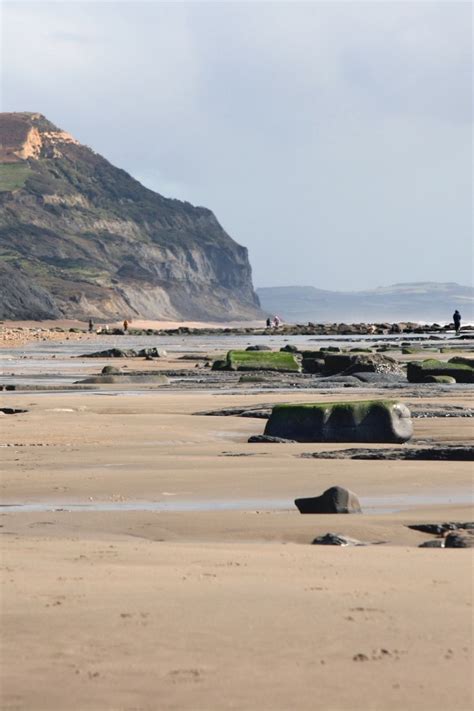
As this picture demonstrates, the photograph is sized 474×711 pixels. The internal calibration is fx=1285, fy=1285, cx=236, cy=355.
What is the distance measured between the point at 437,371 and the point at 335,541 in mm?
18189

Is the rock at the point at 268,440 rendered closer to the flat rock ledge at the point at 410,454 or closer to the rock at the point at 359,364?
the flat rock ledge at the point at 410,454

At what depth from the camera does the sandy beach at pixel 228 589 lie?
184 inches

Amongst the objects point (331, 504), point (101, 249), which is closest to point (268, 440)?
point (331, 504)

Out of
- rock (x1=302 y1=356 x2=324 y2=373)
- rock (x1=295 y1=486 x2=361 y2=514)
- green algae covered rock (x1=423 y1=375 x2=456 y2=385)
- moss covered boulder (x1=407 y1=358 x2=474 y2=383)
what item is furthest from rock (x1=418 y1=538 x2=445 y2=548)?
rock (x1=302 y1=356 x2=324 y2=373)

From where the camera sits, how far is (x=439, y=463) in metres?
12.4

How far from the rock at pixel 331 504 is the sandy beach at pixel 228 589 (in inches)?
7.8

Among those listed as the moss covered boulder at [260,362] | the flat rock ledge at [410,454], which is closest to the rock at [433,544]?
the flat rock ledge at [410,454]

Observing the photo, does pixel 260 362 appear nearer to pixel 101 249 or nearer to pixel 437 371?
pixel 437 371

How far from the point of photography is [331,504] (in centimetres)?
931

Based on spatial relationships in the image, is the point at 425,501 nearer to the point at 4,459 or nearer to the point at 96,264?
the point at 4,459

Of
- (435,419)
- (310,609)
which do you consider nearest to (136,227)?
(435,419)

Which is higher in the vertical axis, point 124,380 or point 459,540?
point 459,540

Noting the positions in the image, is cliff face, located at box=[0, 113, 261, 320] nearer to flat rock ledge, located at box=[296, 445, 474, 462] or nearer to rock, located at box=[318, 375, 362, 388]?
rock, located at box=[318, 375, 362, 388]

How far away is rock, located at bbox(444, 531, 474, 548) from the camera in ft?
25.4
